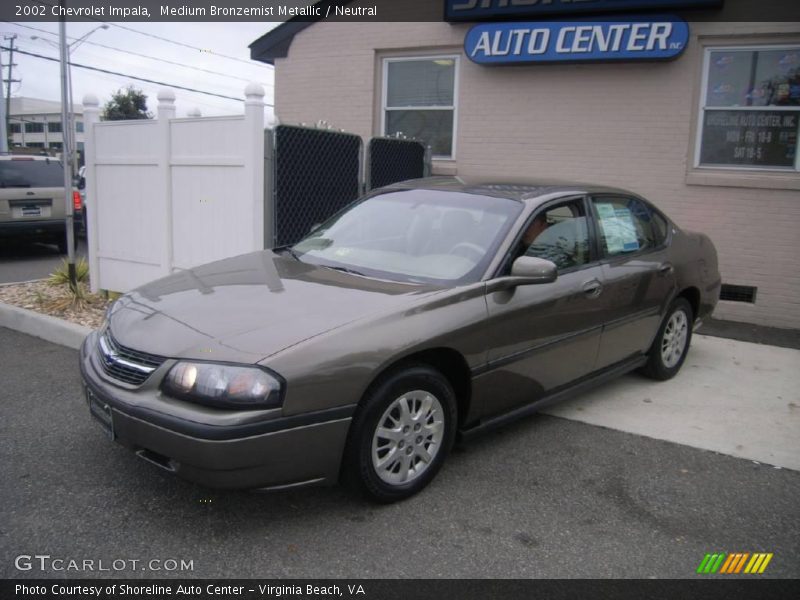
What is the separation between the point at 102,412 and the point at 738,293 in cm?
673

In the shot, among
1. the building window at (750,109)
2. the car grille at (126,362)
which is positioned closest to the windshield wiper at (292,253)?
the car grille at (126,362)

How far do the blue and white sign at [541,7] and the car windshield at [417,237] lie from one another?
14.0 feet

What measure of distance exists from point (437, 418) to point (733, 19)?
6.08 meters

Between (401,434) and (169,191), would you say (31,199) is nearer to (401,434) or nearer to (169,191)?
(169,191)

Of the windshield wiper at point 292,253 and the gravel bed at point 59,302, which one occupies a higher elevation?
the windshield wiper at point 292,253

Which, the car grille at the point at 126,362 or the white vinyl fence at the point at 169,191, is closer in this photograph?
the car grille at the point at 126,362

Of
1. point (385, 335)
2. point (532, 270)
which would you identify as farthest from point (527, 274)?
point (385, 335)

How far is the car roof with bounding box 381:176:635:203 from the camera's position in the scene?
4.39 m

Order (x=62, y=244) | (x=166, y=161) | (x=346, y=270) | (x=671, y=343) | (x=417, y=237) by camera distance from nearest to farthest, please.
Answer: (x=346, y=270) < (x=417, y=237) < (x=671, y=343) < (x=166, y=161) < (x=62, y=244)

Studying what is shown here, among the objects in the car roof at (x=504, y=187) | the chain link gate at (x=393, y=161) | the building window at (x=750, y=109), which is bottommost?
the car roof at (x=504, y=187)

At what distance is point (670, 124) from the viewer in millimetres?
7613

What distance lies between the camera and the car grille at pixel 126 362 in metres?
3.13

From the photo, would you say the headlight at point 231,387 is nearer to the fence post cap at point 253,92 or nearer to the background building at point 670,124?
the fence post cap at point 253,92
